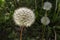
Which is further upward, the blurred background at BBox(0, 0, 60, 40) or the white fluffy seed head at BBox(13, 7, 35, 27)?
the white fluffy seed head at BBox(13, 7, 35, 27)

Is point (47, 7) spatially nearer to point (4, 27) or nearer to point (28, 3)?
point (28, 3)

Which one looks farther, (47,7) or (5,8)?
(5,8)

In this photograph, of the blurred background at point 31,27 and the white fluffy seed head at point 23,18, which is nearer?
the white fluffy seed head at point 23,18

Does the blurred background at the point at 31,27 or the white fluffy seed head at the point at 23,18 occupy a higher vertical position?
the white fluffy seed head at the point at 23,18

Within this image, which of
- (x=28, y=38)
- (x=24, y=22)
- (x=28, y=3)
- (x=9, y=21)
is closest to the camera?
(x=24, y=22)

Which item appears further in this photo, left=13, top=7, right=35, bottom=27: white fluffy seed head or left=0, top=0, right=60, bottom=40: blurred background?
left=0, top=0, right=60, bottom=40: blurred background

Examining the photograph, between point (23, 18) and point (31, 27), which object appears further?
point (31, 27)

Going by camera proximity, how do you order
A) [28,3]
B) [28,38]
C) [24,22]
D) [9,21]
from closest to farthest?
[24,22]
[28,38]
[9,21]
[28,3]

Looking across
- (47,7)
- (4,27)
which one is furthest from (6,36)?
(47,7)

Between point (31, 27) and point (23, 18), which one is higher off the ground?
point (23, 18)

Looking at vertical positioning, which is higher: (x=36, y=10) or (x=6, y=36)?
(x=36, y=10)

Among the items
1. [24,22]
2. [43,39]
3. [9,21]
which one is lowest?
[43,39]
